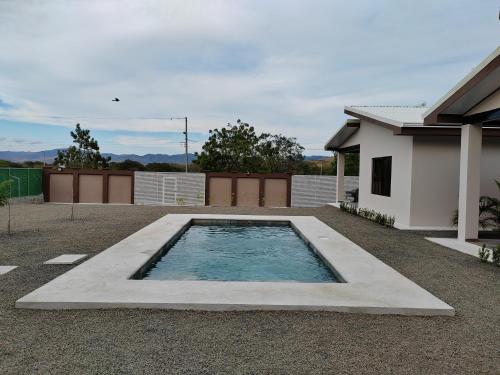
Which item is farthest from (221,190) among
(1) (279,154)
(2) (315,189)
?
(1) (279,154)

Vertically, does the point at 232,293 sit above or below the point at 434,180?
below

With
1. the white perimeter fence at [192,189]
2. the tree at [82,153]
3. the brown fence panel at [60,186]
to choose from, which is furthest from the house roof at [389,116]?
the tree at [82,153]

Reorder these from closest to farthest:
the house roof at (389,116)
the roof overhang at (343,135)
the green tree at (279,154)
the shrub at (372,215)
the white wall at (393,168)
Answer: the house roof at (389,116) → the white wall at (393,168) → the shrub at (372,215) → the roof overhang at (343,135) → the green tree at (279,154)

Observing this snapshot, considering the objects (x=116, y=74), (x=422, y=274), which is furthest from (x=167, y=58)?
(x=422, y=274)

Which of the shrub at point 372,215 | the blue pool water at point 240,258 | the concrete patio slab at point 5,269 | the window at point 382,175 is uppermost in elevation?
the window at point 382,175

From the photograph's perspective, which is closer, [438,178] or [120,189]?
[438,178]

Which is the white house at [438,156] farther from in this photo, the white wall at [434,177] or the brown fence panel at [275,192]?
the brown fence panel at [275,192]

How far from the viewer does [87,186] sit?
77.8 feet

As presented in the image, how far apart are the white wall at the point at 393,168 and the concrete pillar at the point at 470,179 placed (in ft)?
8.04

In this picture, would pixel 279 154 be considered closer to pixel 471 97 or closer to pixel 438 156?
pixel 438 156

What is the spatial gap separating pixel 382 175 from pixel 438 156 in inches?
105

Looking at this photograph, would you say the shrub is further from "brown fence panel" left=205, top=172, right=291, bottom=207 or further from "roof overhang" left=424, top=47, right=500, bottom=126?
"brown fence panel" left=205, top=172, right=291, bottom=207

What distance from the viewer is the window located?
1393 centimetres

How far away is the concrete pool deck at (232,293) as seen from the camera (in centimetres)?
483
